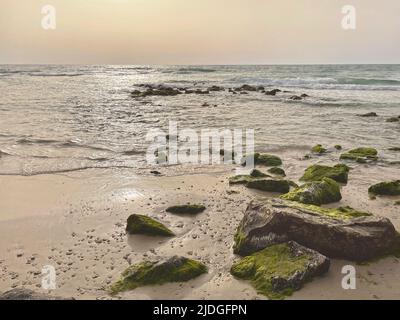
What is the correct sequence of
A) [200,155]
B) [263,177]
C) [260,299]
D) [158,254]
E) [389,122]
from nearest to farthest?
[260,299] < [158,254] < [263,177] < [200,155] < [389,122]

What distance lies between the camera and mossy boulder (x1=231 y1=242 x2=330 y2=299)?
16.0 ft

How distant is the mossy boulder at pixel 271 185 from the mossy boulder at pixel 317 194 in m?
0.78

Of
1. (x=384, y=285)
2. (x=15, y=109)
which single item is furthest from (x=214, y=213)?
(x=15, y=109)

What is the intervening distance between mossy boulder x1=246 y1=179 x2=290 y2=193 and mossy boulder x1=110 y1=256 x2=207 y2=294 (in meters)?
3.83

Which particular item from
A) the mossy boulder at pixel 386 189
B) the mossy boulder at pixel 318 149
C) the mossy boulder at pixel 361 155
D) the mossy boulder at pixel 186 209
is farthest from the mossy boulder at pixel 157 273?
the mossy boulder at pixel 318 149

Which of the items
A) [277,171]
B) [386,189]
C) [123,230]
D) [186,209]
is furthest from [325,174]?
[123,230]

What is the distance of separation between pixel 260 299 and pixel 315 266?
886 mm

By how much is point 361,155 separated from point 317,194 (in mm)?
5229

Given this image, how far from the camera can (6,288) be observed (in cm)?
494

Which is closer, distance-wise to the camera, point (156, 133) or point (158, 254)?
point (158, 254)

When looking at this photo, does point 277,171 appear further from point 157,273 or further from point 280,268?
point 157,273

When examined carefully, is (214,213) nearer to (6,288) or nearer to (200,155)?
(6,288)

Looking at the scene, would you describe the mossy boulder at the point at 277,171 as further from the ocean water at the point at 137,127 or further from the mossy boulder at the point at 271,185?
the ocean water at the point at 137,127

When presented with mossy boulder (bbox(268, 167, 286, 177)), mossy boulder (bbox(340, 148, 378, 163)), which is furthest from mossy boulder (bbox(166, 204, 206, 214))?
mossy boulder (bbox(340, 148, 378, 163))
